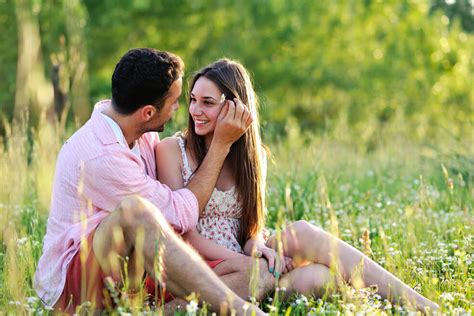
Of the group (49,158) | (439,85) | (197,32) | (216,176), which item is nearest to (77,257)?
(216,176)

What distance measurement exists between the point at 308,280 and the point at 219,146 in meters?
0.86

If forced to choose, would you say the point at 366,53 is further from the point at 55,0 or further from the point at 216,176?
the point at 216,176

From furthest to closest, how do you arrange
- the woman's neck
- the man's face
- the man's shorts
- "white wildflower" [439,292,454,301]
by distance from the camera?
the woman's neck, the man's face, "white wildflower" [439,292,454,301], the man's shorts

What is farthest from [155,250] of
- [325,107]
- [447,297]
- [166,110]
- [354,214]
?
[325,107]

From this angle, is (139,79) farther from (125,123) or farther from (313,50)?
(313,50)

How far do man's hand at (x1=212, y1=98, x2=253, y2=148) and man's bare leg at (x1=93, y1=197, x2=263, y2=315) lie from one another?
2.63 feet

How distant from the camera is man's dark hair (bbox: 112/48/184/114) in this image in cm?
375

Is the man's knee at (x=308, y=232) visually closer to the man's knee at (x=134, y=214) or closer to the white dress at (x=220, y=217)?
the white dress at (x=220, y=217)

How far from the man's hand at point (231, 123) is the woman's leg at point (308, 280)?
0.78m

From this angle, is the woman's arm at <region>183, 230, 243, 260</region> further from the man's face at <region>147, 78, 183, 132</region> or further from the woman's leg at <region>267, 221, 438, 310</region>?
the man's face at <region>147, 78, 183, 132</region>

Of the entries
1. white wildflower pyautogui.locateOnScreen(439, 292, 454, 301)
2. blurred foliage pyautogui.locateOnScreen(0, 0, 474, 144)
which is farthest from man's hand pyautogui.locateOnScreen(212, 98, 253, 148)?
blurred foliage pyautogui.locateOnScreen(0, 0, 474, 144)

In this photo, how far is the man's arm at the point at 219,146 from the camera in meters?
3.84

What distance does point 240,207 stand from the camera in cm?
423

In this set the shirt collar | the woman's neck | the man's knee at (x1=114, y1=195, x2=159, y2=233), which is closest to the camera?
the man's knee at (x1=114, y1=195, x2=159, y2=233)
